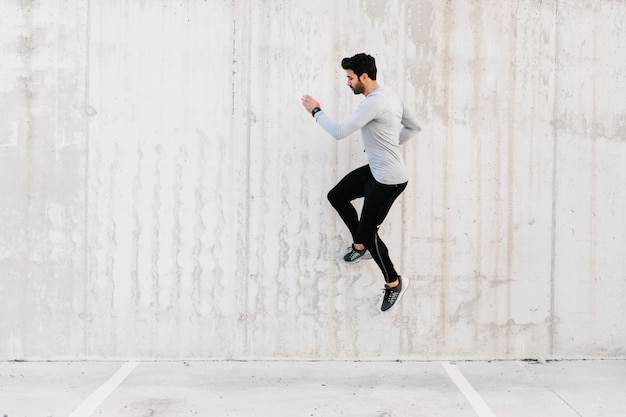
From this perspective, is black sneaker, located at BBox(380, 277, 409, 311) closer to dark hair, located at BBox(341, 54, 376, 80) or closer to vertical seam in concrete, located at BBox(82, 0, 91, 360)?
dark hair, located at BBox(341, 54, 376, 80)

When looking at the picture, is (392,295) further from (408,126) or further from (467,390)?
(408,126)

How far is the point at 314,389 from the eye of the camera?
4469mm

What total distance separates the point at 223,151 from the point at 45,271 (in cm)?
177

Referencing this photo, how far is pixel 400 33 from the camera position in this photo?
5.15 metres

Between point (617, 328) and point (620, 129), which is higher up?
point (620, 129)

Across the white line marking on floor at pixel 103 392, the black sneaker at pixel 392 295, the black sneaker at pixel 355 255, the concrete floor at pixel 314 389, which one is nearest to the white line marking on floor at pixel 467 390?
the concrete floor at pixel 314 389

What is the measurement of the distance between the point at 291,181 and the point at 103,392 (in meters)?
2.16

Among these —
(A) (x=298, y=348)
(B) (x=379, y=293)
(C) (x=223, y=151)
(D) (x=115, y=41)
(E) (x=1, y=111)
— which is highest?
(D) (x=115, y=41)

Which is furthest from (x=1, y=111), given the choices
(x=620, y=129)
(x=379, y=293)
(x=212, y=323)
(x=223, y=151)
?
(x=620, y=129)

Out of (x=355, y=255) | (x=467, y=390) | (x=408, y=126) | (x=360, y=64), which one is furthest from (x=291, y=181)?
(x=467, y=390)

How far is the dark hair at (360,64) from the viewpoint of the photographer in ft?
14.7

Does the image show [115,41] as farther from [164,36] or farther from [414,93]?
[414,93]

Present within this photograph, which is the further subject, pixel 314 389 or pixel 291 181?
pixel 291 181

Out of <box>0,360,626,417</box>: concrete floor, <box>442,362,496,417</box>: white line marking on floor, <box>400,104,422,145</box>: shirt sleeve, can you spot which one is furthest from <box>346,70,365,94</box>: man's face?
<box>442,362,496,417</box>: white line marking on floor
